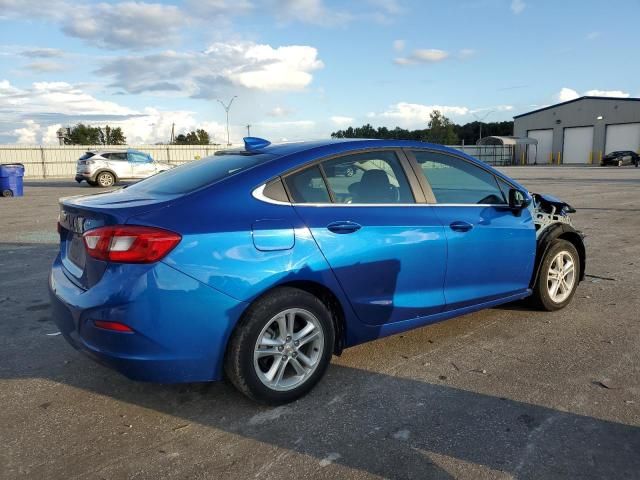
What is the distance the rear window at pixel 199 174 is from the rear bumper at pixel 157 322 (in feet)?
2.13

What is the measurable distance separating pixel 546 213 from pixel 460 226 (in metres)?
1.37

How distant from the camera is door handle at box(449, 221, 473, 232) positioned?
3824mm

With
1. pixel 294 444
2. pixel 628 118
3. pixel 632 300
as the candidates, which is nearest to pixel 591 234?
pixel 632 300

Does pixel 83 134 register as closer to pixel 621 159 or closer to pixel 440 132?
pixel 440 132

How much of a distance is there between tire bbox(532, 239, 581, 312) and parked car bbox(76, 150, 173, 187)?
20034 millimetres

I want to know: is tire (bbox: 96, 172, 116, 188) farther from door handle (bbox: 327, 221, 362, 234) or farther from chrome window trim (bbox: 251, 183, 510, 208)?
door handle (bbox: 327, 221, 362, 234)

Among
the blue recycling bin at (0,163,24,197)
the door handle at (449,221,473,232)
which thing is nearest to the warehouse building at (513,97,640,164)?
the blue recycling bin at (0,163,24,197)

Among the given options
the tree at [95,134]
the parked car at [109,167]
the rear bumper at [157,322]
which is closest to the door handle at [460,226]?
the rear bumper at [157,322]

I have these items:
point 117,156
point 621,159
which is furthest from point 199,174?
point 621,159

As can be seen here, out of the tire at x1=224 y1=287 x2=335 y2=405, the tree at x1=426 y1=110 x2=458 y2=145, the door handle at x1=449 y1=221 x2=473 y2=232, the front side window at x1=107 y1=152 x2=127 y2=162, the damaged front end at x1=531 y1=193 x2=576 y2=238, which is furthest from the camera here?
the tree at x1=426 y1=110 x2=458 y2=145

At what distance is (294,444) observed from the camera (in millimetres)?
2771

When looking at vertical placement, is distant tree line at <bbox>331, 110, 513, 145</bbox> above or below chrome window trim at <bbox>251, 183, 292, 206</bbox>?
above

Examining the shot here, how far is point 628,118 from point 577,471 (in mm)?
66288

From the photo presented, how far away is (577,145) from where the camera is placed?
63656mm
